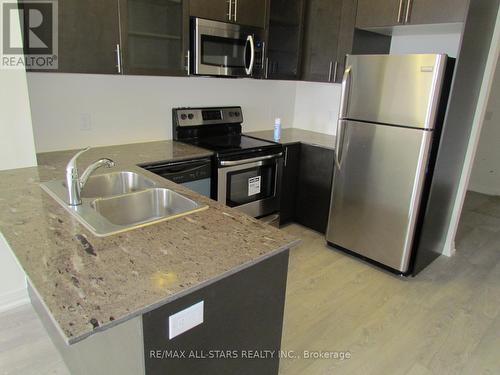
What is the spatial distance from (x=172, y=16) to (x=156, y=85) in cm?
61

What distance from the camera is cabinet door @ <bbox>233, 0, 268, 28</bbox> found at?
274 cm

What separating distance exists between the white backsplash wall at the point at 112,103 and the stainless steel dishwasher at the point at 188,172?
613mm

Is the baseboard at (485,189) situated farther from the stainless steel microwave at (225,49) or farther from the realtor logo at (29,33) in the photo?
the realtor logo at (29,33)

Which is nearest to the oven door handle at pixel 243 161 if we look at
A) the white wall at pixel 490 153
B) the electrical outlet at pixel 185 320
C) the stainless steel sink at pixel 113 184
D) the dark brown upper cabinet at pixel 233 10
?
the stainless steel sink at pixel 113 184

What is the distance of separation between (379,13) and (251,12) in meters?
1.01

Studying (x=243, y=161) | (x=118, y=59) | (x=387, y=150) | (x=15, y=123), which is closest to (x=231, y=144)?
(x=243, y=161)

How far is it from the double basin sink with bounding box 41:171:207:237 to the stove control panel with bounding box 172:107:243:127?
1.11 metres

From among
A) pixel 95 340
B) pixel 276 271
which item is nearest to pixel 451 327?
pixel 276 271

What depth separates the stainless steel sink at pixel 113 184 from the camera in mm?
1949

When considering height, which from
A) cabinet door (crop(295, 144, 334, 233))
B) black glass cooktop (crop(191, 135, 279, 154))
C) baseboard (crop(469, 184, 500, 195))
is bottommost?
baseboard (crop(469, 184, 500, 195))

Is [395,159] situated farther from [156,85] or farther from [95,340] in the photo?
[95,340]

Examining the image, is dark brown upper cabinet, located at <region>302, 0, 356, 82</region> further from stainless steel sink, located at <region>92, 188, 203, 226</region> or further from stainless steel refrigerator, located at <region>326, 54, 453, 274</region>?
stainless steel sink, located at <region>92, 188, 203, 226</region>

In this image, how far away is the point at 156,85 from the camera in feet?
9.53

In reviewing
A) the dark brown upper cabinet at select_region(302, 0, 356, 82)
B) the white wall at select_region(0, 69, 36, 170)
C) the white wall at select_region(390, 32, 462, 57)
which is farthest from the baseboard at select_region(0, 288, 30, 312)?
the white wall at select_region(390, 32, 462, 57)
